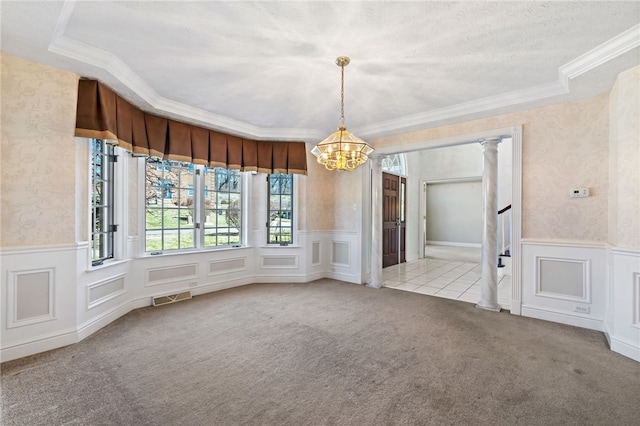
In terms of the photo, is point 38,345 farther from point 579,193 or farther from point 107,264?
point 579,193

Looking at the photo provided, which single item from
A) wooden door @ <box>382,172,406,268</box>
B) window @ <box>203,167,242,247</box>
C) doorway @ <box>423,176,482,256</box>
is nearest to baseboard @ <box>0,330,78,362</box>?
window @ <box>203,167,242,247</box>

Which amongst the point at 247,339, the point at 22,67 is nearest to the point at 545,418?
the point at 247,339

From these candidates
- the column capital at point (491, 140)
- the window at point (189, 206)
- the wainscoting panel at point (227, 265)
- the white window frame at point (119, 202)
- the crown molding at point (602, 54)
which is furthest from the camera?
the wainscoting panel at point (227, 265)

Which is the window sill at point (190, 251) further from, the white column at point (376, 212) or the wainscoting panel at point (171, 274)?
the white column at point (376, 212)

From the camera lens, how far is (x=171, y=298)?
162 inches

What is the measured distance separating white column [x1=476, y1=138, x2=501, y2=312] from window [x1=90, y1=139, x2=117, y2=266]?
4.84 meters

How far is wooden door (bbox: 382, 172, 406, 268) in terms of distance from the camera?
21.6 ft

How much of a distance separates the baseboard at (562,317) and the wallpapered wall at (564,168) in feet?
2.90

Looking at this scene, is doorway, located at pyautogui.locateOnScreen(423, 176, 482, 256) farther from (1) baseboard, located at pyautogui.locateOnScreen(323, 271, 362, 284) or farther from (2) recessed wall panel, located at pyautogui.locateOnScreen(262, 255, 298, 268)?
(2) recessed wall panel, located at pyautogui.locateOnScreen(262, 255, 298, 268)

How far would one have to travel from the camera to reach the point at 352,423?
68.6 inches

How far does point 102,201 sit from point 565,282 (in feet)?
18.2

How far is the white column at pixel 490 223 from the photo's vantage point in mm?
3945

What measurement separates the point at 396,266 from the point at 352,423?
5434mm

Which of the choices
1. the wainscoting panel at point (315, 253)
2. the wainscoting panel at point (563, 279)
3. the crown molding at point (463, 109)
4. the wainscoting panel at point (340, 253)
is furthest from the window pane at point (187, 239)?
the wainscoting panel at point (563, 279)
